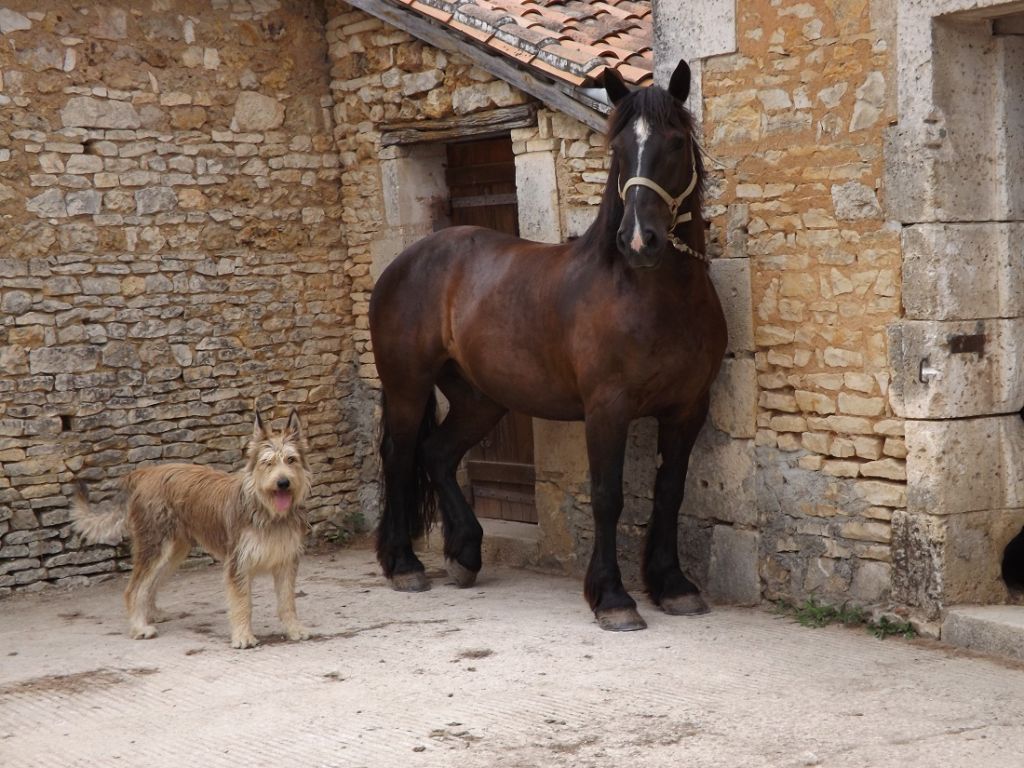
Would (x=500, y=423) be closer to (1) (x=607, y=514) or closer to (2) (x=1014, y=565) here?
(1) (x=607, y=514)

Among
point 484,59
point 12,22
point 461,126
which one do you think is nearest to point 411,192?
point 461,126

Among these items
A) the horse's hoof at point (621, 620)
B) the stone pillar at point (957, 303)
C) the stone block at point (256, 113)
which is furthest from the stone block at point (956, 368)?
the stone block at point (256, 113)

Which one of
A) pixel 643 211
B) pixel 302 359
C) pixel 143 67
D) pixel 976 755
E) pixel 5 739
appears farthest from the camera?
pixel 302 359

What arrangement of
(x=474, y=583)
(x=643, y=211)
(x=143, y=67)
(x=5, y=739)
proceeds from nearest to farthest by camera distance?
(x=5, y=739)
(x=643, y=211)
(x=474, y=583)
(x=143, y=67)

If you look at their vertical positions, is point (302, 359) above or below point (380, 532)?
above

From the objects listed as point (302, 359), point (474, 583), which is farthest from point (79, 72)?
point (474, 583)

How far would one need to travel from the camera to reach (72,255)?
8.24m

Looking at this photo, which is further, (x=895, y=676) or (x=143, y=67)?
(x=143, y=67)

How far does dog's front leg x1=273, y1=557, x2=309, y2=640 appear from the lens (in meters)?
6.59

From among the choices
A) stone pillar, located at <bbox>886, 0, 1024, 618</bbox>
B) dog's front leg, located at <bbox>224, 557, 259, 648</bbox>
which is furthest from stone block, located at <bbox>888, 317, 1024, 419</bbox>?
dog's front leg, located at <bbox>224, 557, 259, 648</bbox>

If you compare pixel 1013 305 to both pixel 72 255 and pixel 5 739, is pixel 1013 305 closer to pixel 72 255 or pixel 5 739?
pixel 5 739

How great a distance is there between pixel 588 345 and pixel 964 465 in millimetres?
1760

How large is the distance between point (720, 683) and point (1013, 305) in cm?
213

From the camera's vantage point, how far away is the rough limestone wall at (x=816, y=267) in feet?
20.3
